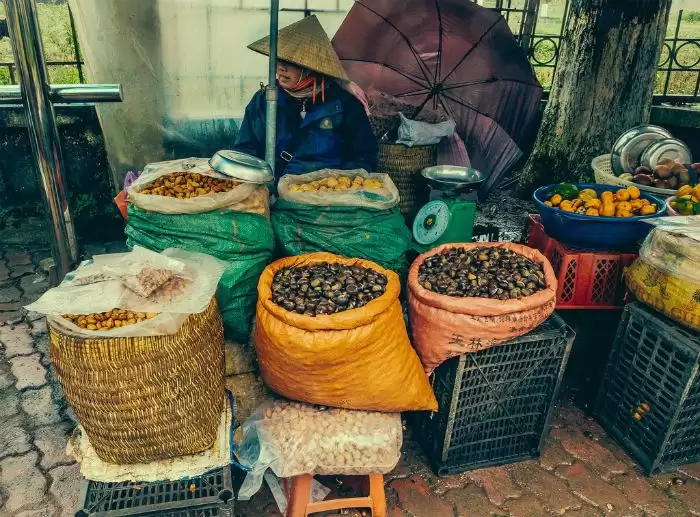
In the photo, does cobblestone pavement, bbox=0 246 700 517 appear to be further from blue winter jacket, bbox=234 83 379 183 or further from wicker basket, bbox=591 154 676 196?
blue winter jacket, bbox=234 83 379 183

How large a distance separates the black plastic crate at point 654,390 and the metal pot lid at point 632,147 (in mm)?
1277

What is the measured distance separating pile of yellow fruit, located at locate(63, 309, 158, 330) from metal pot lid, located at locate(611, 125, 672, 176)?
3.08 meters

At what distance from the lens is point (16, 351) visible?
3.31 m

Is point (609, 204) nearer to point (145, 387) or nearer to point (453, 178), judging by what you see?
point (453, 178)

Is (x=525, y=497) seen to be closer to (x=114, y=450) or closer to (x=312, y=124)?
(x=114, y=450)

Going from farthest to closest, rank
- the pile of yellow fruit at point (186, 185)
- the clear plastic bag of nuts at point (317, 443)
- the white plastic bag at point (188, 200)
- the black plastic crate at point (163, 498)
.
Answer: the pile of yellow fruit at point (186, 185), the white plastic bag at point (188, 200), the clear plastic bag of nuts at point (317, 443), the black plastic crate at point (163, 498)

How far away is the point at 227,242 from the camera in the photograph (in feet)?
8.31

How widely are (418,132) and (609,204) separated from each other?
1660 mm

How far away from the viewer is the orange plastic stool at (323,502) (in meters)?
2.28

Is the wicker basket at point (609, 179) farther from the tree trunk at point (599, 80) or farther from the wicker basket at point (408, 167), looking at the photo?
the wicker basket at point (408, 167)

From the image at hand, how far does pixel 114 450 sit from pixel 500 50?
166 inches

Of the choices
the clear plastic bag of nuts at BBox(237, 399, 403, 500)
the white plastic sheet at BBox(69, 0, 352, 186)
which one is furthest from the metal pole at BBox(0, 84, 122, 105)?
the clear plastic bag of nuts at BBox(237, 399, 403, 500)

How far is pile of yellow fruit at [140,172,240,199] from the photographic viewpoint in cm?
Answer: 255

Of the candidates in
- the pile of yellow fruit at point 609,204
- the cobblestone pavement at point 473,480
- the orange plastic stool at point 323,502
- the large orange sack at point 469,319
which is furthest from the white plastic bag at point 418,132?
the orange plastic stool at point 323,502
